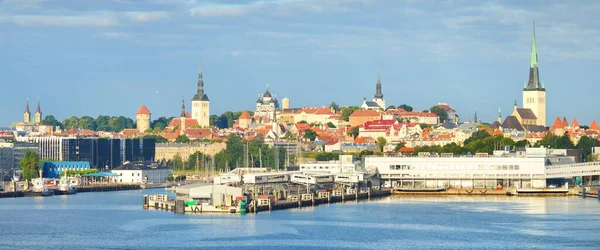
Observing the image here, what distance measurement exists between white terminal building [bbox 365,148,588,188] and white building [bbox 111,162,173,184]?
1560 cm

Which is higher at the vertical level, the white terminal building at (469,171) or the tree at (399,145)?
the tree at (399,145)

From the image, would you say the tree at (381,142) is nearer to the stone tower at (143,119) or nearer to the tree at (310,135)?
the tree at (310,135)

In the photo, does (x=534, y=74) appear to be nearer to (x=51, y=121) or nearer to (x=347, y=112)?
(x=347, y=112)

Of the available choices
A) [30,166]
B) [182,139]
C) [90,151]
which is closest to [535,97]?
[182,139]

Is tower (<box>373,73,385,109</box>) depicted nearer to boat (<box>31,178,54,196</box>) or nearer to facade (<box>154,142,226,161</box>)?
facade (<box>154,142,226,161</box>)

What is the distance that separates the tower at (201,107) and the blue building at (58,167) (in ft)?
165

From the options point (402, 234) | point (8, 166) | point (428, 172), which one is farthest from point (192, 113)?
point (402, 234)

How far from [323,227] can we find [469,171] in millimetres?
22050

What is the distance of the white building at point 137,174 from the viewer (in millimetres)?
75625

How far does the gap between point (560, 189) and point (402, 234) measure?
69.2ft

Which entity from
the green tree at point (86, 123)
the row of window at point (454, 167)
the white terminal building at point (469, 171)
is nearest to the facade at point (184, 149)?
the white terminal building at point (469, 171)

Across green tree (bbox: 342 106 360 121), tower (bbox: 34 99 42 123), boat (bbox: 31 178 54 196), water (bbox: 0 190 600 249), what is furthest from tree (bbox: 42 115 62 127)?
water (bbox: 0 190 600 249)

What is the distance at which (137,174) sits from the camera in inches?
3000

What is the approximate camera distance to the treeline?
8488 cm
